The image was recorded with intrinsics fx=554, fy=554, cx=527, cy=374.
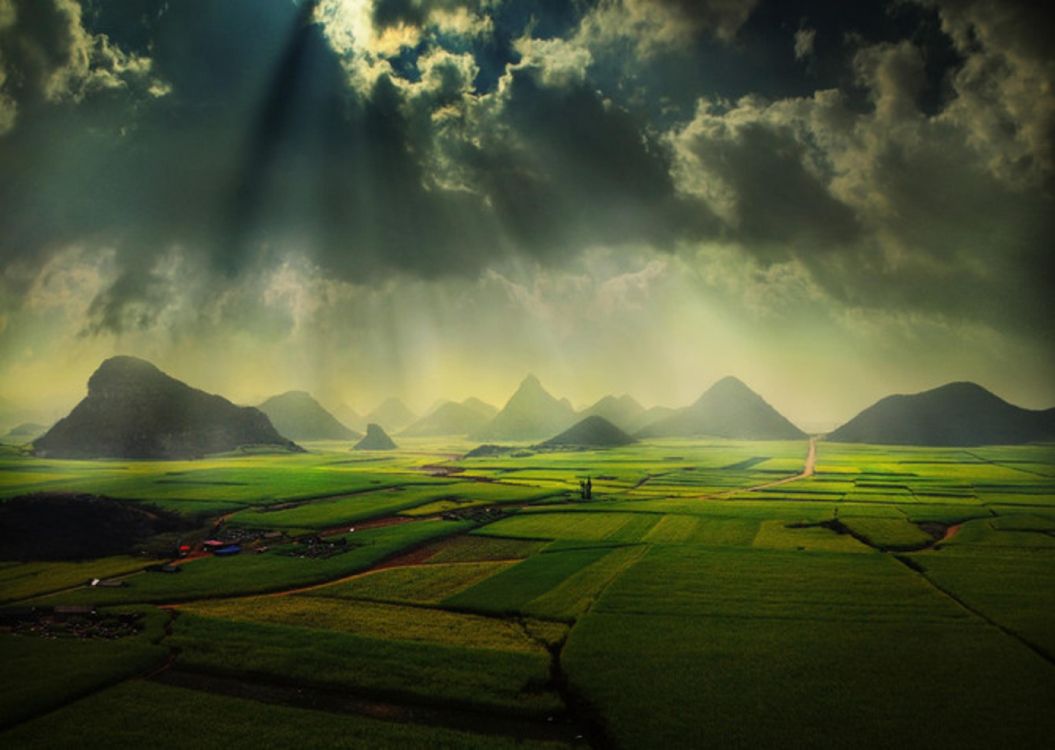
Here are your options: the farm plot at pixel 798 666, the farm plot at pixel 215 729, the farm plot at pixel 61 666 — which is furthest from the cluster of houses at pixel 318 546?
the farm plot at pixel 798 666

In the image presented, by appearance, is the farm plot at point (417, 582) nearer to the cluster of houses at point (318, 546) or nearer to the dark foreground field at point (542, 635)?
the dark foreground field at point (542, 635)

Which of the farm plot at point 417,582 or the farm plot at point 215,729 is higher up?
the farm plot at point 215,729

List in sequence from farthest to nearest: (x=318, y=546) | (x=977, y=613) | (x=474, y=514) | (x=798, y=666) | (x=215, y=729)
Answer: (x=474, y=514), (x=318, y=546), (x=977, y=613), (x=798, y=666), (x=215, y=729)

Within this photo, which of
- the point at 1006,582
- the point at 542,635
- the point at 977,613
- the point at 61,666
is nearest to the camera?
the point at 61,666

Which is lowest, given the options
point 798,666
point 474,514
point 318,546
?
point 474,514

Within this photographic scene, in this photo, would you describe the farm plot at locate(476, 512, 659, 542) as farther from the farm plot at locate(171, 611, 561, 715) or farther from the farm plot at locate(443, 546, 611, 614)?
the farm plot at locate(171, 611, 561, 715)

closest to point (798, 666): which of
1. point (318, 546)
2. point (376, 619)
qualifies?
point (376, 619)

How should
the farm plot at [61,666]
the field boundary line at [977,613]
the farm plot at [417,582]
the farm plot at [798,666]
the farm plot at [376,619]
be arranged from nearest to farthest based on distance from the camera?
the farm plot at [798,666], the farm plot at [61,666], the field boundary line at [977,613], the farm plot at [376,619], the farm plot at [417,582]

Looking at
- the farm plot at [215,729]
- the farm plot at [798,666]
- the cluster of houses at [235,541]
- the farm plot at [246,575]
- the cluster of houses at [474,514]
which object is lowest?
the cluster of houses at [474,514]

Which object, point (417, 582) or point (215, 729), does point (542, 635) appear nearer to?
point (417, 582)
